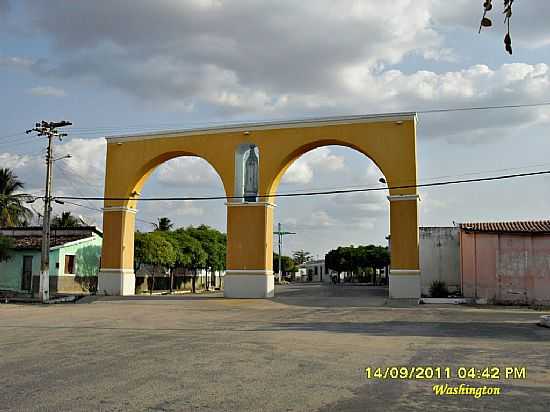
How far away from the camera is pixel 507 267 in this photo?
24.5 meters

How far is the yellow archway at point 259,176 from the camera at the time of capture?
25625mm

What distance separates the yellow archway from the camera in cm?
2562

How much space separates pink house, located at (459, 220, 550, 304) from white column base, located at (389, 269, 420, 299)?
6.52 feet

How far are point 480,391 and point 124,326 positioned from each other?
1026 cm

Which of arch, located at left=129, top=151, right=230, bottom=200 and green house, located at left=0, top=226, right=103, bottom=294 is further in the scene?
green house, located at left=0, top=226, right=103, bottom=294

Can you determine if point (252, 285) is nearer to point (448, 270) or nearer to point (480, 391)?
point (448, 270)

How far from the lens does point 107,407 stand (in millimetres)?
6062

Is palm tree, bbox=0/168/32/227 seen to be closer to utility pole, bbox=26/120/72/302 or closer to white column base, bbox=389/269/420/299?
utility pole, bbox=26/120/72/302

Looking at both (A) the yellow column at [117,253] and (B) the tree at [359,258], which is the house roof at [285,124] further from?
(B) the tree at [359,258]

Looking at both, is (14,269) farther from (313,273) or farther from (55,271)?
(313,273)

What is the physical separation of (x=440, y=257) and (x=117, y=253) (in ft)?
51.0

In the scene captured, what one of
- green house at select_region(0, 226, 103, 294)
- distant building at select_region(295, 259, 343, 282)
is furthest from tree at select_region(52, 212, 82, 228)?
distant building at select_region(295, 259, 343, 282)

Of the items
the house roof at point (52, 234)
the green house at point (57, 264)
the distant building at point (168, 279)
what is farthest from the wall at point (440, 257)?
the house roof at point (52, 234)

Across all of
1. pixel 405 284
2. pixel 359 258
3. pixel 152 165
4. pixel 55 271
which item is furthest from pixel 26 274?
pixel 359 258
